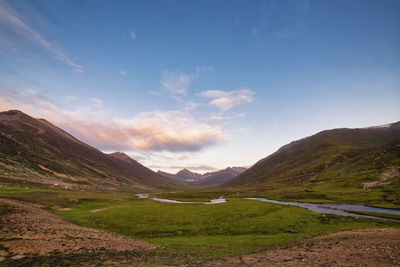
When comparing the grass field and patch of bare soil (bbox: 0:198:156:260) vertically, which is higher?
patch of bare soil (bbox: 0:198:156:260)

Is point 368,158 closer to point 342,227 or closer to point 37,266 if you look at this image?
point 342,227

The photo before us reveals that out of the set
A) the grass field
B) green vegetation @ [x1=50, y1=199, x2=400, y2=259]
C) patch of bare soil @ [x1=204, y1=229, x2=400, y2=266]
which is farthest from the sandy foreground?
green vegetation @ [x1=50, y1=199, x2=400, y2=259]

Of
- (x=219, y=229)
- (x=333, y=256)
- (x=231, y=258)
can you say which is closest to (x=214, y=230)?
(x=219, y=229)

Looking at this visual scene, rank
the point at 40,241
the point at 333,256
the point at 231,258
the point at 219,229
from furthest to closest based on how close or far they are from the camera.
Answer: the point at 219,229 < the point at 40,241 < the point at 231,258 < the point at 333,256

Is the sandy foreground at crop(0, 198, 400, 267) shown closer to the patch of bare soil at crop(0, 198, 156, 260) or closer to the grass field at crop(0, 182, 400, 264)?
the patch of bare soil at crop(0, 198, 156, 260)

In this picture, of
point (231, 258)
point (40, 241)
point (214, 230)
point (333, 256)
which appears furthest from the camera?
point (214, 230)

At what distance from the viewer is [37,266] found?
18.9 metres

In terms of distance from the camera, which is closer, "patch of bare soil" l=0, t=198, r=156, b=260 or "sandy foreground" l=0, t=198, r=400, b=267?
"sandy foreground" l=0, t=198, r=400, b=267

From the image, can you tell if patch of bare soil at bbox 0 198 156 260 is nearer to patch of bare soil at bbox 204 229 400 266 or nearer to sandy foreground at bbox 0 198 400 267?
sandy foreground at bbox 0 198 400 267

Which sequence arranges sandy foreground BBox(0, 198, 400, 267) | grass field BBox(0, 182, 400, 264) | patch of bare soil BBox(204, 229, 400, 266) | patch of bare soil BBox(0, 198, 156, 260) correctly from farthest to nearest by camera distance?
grass field BBox(0, 182, 400, 264) → patch of bare soil BBox(0, 198, 156, 260) → sandy foreground BBox(0, 198, 400, 267) → patch of bare soil BBox(204, 229, 400, 266)

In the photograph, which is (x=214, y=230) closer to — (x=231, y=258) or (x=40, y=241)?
(x=231, y=258)

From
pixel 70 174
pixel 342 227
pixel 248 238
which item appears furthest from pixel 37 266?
pixel 70 174

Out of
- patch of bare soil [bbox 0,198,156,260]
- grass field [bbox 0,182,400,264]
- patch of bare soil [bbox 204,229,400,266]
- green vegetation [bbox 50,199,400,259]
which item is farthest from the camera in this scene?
green vegetation [bbox 50,199,400,259]

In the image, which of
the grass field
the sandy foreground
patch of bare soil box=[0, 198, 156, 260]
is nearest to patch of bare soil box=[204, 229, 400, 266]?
the sandy foreground
